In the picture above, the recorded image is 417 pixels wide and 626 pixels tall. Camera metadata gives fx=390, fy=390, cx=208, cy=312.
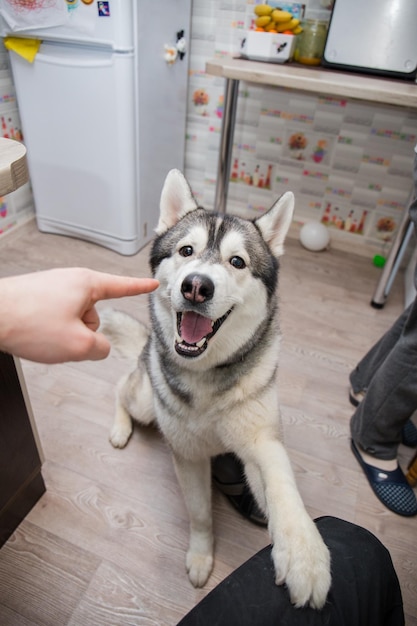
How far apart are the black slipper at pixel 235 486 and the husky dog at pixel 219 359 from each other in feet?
0.55

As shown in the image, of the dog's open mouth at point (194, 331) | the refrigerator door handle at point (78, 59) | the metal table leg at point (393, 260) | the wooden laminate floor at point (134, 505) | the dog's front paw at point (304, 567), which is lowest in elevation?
the wooden laminate floor at point (134, 505)

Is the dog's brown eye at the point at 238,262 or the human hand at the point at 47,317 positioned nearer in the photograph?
the human hand at the point at 47,317

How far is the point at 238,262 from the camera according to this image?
1.01 meters

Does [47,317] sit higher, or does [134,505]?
[47,317]

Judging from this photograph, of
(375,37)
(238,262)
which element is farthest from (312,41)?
(238,262)

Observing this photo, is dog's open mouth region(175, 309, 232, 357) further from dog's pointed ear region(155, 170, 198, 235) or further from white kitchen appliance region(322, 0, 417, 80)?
white kitchen appliance region(322, 0, 417, 80)

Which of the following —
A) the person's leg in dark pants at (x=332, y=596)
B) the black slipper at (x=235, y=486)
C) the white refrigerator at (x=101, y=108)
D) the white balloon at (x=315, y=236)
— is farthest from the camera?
the white balloon at (x=315, y=236)

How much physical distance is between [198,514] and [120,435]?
474 mm

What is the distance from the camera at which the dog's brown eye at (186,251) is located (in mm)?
1021

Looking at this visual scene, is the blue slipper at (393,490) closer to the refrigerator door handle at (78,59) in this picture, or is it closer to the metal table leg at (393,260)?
the metal table leg at (393,260)

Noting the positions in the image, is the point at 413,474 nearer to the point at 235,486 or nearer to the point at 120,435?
the point at 235,486

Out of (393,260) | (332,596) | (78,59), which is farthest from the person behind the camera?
(393,260)

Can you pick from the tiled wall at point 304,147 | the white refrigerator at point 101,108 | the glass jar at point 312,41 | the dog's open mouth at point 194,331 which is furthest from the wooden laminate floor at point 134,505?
the glass jar at point 312,41

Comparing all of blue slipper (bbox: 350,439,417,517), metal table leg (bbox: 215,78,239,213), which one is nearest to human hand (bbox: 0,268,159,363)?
blue slipper (bbox: 350,439,417,517)
